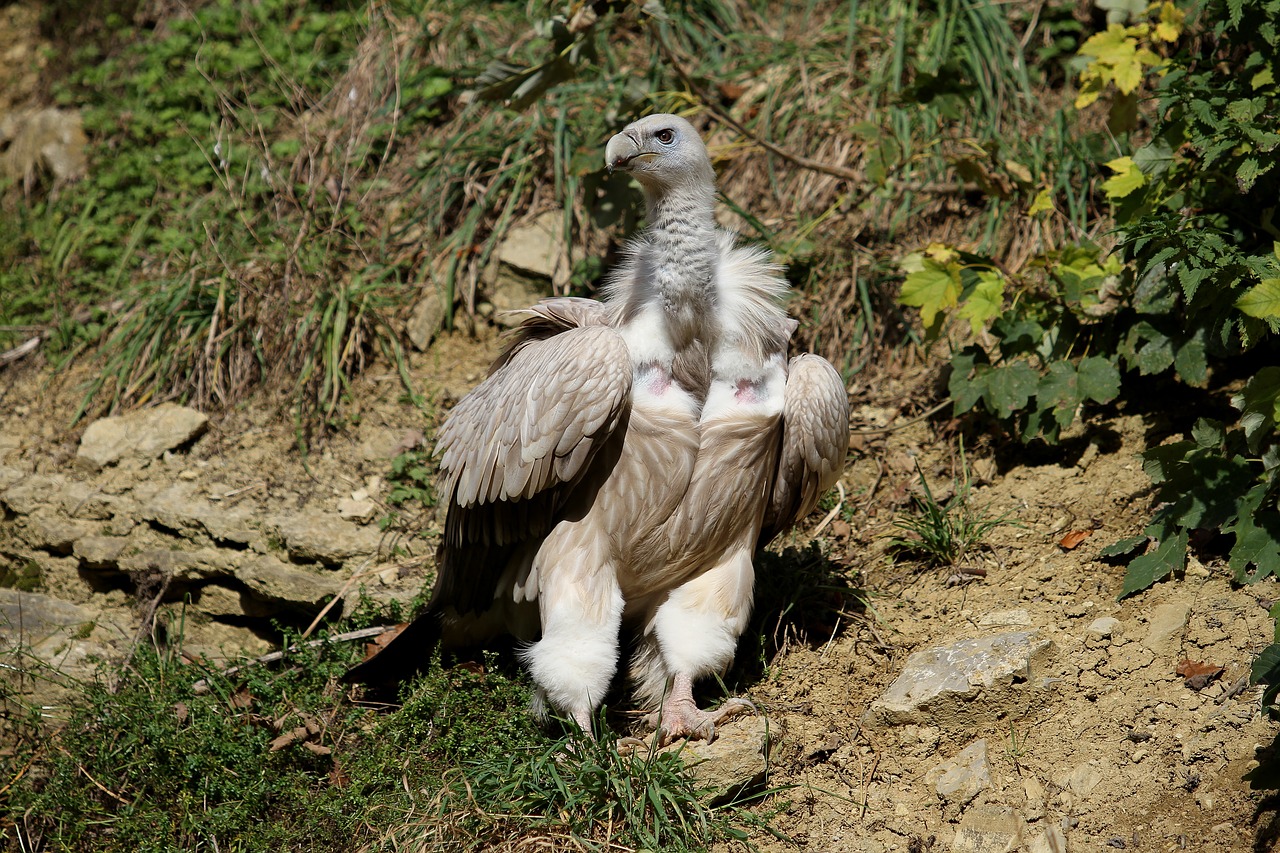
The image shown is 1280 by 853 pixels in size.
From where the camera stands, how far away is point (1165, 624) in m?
3.67

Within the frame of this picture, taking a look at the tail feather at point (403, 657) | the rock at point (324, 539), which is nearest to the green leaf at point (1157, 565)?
the tail feather at point (403, 657)

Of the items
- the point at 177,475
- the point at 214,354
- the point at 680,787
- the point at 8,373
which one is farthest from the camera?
the point at 8,373

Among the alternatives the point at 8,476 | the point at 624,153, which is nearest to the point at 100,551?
the point at 8,476

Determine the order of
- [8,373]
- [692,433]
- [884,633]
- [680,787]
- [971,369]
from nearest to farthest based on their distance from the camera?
[680,787] → [692,433] → [884,633] → [971,369] → [8,373]

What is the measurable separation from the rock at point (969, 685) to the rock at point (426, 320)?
10.5 feet

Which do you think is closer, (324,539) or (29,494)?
(324,539)

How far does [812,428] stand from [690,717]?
3.52 feet

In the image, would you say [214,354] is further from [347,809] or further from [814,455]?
[814,455]

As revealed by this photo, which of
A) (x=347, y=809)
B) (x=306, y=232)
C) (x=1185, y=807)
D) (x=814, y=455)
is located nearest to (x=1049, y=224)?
(x=814, y=455)

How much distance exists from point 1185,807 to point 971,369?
2.16m

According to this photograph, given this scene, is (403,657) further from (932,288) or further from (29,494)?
(932,288)

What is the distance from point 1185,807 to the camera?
10.1 ft

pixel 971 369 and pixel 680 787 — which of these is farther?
pixel 971 369

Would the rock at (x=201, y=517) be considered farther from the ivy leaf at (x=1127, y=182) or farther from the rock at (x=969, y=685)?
the ivy leaf at (x=1127, y=182)
